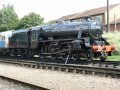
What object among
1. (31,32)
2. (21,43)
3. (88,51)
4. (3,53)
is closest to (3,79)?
(88,51)

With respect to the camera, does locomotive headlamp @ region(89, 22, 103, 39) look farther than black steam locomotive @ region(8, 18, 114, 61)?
Yes

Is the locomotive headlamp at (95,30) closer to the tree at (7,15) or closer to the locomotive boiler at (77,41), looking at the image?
the locomotive boiler at (77,41)

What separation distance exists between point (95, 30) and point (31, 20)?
140 ft

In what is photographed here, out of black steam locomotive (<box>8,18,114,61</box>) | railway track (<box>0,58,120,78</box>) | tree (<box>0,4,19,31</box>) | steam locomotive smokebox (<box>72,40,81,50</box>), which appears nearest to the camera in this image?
railway track (<box>0,58,120,78</box>)

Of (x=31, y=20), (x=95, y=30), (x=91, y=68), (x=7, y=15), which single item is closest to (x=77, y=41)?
(x=95, y=30)

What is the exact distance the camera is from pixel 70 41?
2027 centimetres

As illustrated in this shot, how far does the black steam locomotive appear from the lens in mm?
19047

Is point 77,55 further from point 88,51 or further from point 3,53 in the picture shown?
point 3,53

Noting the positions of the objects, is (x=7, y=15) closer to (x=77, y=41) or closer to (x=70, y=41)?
(x=70, y=41)

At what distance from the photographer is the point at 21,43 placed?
27203 millimetres

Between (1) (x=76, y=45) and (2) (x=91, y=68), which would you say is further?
(1) (x=76, y=45)

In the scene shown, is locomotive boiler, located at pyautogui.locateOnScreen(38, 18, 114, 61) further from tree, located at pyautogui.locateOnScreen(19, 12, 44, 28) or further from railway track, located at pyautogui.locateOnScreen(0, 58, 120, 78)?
tree, located at pyautogui.locateOnScreen(19, 12, 44, 28)

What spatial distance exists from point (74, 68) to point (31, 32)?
9.96m

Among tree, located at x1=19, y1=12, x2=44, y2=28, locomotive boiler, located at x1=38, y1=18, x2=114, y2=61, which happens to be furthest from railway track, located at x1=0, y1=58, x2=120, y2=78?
tree, located at x1=19, y1=12, x2=44, y2=28
